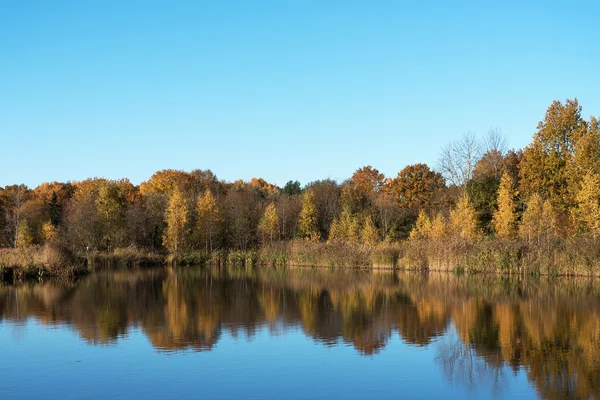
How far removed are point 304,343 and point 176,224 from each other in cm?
3583

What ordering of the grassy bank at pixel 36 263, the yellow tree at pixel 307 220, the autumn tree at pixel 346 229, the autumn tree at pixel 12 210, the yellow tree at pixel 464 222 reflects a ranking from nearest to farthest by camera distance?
the grassy bank at pixel 36 263 → the yellow tree at pixel 464 222 → the autumn tree at pixel 346 229 → the yellow tree at pixel 307 220 → the autumn tree at pixel 12 210

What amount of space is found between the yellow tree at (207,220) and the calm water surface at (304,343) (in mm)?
24813

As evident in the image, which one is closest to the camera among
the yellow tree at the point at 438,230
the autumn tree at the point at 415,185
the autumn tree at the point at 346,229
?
the yellow tree at the point at 438,230

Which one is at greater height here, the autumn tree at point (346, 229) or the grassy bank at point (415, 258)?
the autumn tree at point (346, 229)

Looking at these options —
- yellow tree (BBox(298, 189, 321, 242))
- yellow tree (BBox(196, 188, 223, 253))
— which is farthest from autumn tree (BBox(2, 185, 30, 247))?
yellow tree (BBox(298, 189, 321, 242))

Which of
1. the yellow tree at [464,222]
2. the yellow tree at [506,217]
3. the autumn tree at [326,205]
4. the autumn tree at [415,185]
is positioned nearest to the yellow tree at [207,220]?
the autumn tree at [326,205]

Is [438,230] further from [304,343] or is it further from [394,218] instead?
[304,343]

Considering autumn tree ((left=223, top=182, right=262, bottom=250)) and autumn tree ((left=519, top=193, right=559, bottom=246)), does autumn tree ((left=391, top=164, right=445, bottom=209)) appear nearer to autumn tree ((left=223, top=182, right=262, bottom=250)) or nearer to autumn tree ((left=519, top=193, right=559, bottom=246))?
autumn tree ((left=223, top=182, right=262, bottom=250))

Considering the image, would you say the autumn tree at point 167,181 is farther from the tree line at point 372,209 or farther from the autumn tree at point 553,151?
the autumn tree at point 553,151

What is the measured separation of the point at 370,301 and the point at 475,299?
13.2 ft

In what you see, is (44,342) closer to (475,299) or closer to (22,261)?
(475,299)

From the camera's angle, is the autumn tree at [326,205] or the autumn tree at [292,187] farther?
the autumn tree at [292,187]

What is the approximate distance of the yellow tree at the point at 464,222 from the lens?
3800 cm

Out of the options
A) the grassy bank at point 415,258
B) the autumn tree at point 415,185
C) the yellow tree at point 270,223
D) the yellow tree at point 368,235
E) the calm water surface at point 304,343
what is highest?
the autumn tree at point 415,185
